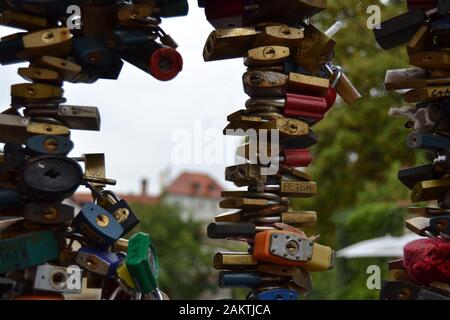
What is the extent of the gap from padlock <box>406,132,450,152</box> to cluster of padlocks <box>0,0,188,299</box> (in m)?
0.73

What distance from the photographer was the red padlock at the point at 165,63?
2377mm

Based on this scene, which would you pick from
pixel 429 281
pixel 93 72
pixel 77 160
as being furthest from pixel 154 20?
pixel 429 281

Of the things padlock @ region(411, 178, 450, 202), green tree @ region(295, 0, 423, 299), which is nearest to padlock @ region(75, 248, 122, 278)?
padlock @ region(411, 178, 450, 202)

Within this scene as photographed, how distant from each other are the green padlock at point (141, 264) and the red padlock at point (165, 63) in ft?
1.79

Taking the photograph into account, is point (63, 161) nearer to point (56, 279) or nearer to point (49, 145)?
point (49, 145)

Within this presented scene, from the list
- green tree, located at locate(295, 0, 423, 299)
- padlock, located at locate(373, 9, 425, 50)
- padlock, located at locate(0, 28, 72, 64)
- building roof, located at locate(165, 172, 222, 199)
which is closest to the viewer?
padlock, located at locate(0, 28, 72, 64)

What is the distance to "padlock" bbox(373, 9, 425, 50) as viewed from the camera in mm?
2453

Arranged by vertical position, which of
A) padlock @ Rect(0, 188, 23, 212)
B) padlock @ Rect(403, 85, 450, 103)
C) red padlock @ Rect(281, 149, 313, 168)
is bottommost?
padlock @ Rect(0, 188, 23, 212)

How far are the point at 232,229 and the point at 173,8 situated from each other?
677 millimetres

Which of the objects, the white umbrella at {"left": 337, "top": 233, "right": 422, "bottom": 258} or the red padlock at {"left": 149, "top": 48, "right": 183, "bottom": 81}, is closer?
the red padlock at {"left": 149, "top": 48, "right": 183, "bottom": 81}

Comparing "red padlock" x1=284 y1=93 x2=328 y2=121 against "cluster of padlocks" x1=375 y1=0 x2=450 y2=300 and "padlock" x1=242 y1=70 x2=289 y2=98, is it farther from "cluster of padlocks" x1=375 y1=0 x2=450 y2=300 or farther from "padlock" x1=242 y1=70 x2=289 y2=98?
"cluster of padlocks" x1=375 y1=0 x2=450 y2=300

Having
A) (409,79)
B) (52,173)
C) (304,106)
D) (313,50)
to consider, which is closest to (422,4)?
(409,79)
